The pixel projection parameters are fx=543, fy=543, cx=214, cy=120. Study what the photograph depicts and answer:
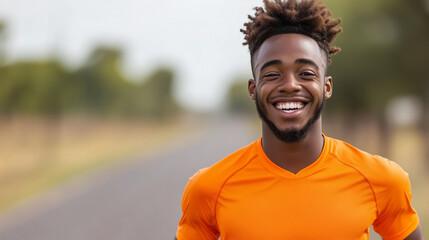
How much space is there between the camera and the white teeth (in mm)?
2371

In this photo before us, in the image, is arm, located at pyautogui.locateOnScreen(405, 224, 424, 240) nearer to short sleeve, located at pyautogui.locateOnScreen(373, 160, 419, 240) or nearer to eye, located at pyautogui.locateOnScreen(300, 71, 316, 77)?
short sleeve, located at pyautogui.locateOnScreen(373, 160, 419, 240)

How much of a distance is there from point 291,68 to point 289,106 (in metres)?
0.17

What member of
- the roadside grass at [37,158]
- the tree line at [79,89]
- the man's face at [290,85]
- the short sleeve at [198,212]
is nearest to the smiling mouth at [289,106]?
the man's face at [290,85]

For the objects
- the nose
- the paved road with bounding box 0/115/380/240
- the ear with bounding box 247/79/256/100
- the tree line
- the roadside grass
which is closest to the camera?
the nose

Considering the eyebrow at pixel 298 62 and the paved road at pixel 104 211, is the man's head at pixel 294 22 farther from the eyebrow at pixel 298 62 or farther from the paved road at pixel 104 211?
the paved road at pixel 104 211

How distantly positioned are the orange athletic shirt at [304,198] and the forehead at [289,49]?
0.44 meters

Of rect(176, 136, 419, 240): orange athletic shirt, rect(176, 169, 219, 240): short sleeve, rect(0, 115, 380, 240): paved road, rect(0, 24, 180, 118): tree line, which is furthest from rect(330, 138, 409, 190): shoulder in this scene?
rect(0, 24, 180, 118): tree line

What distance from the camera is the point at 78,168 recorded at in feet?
62.1

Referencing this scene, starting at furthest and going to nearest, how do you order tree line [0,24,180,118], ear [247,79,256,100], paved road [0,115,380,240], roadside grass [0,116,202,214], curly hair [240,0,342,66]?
tree line [0,24,180,118] < roadside grass [0,116,202,214] < paved road [0,115,380,240] < ear [247,79,256,100] < curly hair [240,0,342,66]

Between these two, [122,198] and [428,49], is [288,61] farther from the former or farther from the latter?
[428,49]

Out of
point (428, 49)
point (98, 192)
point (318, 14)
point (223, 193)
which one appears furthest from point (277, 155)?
point (428, 49)

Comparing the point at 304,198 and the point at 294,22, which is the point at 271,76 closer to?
the point at 294,22

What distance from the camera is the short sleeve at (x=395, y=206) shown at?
8.17 feet

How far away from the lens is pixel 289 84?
2.34 meters
